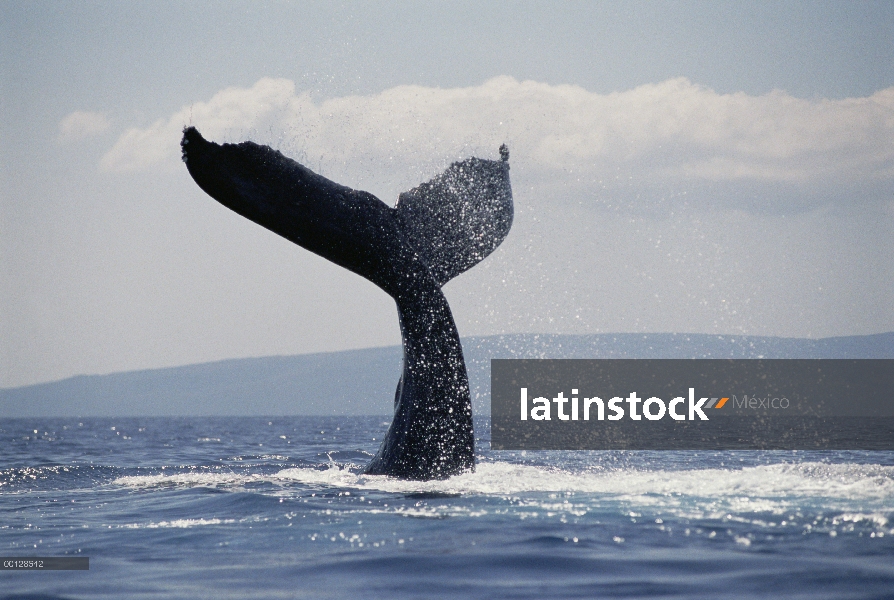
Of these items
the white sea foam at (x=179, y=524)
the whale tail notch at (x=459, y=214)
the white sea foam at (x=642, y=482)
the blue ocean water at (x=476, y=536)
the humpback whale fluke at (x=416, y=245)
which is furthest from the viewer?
the whale tail notch at (x=459, y=214)

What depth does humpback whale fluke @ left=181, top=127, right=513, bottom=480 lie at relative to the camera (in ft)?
24.9

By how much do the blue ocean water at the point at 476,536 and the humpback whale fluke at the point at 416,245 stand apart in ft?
1.31

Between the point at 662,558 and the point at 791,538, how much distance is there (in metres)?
0.94

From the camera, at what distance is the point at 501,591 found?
16.4 feet

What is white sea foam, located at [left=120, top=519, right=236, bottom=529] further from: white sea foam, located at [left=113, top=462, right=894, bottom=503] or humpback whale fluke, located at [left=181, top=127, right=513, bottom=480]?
humpback whale fluke, located at [left=181, top=127, right=513, bottom=480]

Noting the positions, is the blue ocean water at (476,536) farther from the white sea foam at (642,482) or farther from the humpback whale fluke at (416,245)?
the humpback whale fluke at (416,245)

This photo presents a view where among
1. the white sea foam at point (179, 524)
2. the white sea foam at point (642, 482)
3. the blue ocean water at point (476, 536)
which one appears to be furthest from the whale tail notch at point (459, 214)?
the white sea foam at point (179, 524)

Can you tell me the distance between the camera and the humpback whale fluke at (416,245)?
24.9 feet

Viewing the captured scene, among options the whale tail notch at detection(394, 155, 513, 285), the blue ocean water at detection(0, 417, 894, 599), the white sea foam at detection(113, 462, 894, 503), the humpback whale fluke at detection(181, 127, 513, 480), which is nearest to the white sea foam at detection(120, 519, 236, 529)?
the blue ocean water at detection(0, 417, 894, 599)

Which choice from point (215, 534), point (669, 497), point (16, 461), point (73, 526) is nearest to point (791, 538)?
point (669, 497)

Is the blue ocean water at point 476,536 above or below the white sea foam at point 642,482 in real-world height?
below

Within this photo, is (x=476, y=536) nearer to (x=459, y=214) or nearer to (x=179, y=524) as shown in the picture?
(x=179, y=524)

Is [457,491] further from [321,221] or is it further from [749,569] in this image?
[749,569]

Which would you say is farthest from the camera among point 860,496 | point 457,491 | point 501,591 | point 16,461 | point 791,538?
point 16,461
